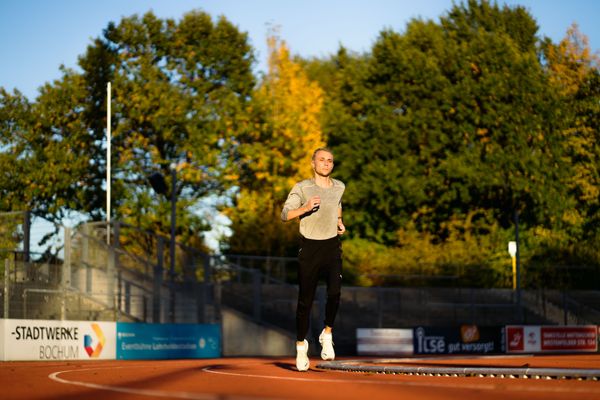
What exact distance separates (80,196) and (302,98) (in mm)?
12762

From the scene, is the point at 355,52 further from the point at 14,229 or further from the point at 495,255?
the point at 14,229

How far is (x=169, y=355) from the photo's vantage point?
2678 centimetres

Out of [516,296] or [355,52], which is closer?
[516,296]

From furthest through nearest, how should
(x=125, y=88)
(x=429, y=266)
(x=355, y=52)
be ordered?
(x=355, y=52)
(x=125, y=88)
(x=429, y=266)

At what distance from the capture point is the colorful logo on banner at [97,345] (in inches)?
944

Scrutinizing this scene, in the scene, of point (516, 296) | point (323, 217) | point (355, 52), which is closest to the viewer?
point (323, 217)

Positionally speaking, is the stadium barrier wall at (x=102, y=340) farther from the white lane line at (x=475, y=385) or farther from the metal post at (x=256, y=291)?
the white lane line at (x=475, y=385)

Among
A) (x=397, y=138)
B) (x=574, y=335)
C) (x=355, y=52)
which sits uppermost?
(x=355, y=52)

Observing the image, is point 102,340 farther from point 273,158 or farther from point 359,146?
point 359,146

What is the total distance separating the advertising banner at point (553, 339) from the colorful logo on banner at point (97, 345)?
15001mm

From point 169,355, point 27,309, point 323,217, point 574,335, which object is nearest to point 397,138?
point 574,335

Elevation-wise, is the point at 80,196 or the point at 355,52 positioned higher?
the point at 355,52

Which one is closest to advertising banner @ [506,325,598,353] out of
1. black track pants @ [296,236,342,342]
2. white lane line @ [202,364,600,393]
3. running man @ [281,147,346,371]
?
black track pants @ [296,236,342,342]

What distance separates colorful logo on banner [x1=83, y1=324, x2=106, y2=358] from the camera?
78.6 ft
